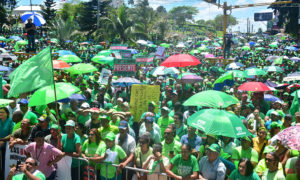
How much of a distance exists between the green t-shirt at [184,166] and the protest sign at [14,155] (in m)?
2.45

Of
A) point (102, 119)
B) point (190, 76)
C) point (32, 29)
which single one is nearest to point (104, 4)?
point (32, 29)

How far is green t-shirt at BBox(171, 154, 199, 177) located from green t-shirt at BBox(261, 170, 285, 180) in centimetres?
89

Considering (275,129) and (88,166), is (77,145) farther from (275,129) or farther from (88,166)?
(275,129)

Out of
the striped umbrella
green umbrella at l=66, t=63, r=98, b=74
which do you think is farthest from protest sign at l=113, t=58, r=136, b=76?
the striped umbrella

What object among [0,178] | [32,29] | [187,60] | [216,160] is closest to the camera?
[216,160]

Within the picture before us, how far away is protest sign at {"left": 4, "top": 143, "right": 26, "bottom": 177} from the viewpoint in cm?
500

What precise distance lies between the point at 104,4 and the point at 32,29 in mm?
32897

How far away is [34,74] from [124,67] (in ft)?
13.1

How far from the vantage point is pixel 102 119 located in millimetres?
5605

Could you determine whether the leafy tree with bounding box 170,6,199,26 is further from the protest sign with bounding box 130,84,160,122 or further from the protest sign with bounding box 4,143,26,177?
the protest sign with bounding box 4,143,26,177

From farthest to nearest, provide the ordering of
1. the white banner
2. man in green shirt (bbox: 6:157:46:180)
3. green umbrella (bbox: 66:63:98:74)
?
1. green umbrella (bbox: 66:63:98:74)
2. the white banner
3. man in green shirt (bbox: 6:157:46:180)

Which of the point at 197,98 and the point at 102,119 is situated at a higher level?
the point at 197,98

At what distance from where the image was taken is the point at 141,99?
6.98 m

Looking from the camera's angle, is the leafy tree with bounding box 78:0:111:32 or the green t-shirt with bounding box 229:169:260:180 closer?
the green t-shirt with bounding box 229:169:260:180
